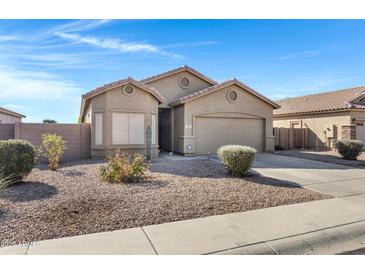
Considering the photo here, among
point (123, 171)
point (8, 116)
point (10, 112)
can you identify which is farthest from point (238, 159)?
point (8, 116)

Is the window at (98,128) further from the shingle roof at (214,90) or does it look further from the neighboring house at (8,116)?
the neighboring house at (8,116)

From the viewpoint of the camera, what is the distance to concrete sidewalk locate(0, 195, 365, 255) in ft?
12.9

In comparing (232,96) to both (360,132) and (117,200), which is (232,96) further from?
(117,200)

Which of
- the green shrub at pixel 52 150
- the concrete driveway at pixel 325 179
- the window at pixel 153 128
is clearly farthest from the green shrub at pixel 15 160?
the concrete driveway at pixel 325 179

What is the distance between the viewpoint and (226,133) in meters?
16.7

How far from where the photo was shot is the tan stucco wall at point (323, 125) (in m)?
20.1

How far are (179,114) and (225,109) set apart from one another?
292 cm

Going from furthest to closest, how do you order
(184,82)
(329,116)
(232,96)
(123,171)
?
1. (329,116)
2. (184,82)
3. (232,96)
4. (123,171)

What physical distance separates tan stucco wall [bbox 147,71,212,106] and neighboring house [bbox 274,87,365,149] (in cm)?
1053

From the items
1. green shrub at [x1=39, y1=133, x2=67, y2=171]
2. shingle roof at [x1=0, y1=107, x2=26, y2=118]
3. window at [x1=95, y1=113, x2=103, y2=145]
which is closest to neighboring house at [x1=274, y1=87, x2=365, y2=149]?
window at [x1=95, y1=113, x2=103, y2=145]

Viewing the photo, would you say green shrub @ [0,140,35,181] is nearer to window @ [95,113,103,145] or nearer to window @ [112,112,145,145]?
window @ [95,113,103,145]

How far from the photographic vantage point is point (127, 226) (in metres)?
4.77

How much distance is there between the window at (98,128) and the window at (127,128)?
0.61 metres
